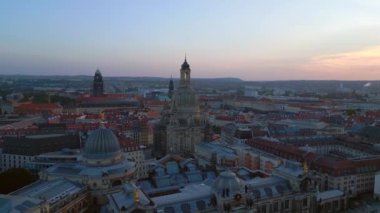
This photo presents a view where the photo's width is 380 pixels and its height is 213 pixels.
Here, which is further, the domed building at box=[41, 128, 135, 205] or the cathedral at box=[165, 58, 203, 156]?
the cathedral at box=[165, 58, 203, 156]

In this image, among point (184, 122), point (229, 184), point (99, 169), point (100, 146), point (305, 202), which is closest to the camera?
point (229, 184)

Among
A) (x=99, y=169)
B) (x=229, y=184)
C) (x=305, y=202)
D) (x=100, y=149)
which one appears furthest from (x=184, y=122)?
(x=229, y=184)

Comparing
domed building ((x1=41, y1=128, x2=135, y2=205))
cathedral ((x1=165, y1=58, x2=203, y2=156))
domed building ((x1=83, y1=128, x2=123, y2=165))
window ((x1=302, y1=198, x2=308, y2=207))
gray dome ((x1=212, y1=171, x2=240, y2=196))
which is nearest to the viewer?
gray dome ((x1=212, y1=171, x2=240, y2=196))

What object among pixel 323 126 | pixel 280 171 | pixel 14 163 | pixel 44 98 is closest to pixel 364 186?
pixel 280 171

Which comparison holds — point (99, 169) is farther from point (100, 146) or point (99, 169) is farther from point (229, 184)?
point (229, 184)

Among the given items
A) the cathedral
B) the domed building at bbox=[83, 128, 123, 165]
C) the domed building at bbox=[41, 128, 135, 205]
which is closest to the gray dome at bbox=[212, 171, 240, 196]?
the domed building at bbox=[41, 128, 135, 205]

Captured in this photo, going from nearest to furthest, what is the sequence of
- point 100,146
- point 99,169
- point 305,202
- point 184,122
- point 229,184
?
1. point 229,184
2. point 305,202
3. point 99,169
4. point 100,146
5. point 184,122

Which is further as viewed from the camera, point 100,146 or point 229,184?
point 100,146

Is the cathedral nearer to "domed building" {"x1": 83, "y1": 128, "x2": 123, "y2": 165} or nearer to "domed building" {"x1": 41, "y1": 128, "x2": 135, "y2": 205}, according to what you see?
"domed building" {"x1": 41, "y1": 128, "x2": 135, "y2": 205}
